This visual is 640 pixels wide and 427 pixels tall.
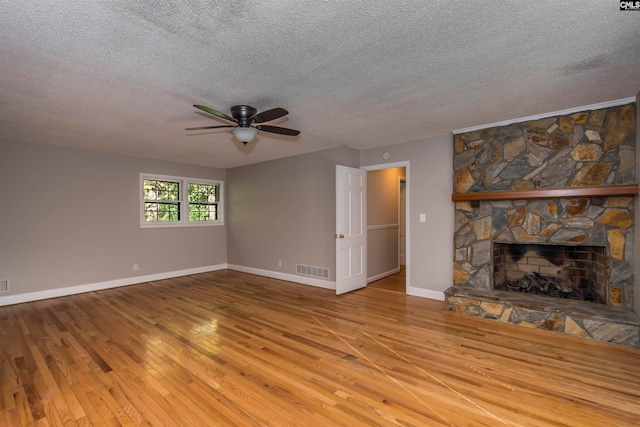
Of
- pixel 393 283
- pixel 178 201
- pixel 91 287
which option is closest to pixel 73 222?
pixel 91 287

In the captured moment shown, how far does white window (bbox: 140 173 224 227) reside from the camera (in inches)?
237

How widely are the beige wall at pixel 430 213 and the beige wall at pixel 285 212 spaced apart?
1.16 meters

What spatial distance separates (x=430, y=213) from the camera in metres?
4.61

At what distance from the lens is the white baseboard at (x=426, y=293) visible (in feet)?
14.7

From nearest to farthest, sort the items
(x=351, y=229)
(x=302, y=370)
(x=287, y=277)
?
(x=302, y=370), (x=351, y=229), (x=287, y=277)

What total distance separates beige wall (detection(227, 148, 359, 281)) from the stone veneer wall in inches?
81.8

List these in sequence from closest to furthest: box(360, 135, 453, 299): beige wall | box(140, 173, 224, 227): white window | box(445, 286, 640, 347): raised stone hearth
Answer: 1. box(445, 286, 640, 347): raised stone hearth
2. box(360, 135, 453, 299): beige wall
3. box(140, 173, 224, 227): white window

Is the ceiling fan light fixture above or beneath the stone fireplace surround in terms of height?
above

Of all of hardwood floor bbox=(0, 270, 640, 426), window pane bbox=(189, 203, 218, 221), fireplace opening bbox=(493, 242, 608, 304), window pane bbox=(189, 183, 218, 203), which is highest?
window pane bbox=(189, 183, 218, 203)

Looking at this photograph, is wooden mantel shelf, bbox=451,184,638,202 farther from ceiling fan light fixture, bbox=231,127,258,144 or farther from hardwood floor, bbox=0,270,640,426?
ceiling fan light fixture, bbox=231,127,258,144

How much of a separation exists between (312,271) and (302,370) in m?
3.10

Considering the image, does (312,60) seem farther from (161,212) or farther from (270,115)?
(161,212)

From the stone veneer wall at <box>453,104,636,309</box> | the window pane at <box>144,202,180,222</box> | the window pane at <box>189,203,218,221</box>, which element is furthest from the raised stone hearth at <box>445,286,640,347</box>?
the window pane at <box>144,202,180,222</box>

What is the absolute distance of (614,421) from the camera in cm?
188
